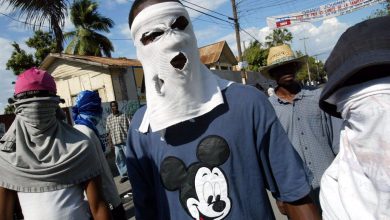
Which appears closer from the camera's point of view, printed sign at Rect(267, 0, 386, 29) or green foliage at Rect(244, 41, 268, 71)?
printed sign at Rect(267, 0, 386, 29)

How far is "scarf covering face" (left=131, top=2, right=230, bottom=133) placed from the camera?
1.67 meters

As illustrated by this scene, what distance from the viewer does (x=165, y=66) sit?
1719 mm

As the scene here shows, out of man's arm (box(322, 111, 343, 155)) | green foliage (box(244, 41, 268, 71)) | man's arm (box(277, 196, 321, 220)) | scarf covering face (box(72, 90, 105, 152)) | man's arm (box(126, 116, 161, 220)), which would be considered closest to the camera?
man's arm (box(277, 196, 321, 220))

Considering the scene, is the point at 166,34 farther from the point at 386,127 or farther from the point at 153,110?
the point at 386,127

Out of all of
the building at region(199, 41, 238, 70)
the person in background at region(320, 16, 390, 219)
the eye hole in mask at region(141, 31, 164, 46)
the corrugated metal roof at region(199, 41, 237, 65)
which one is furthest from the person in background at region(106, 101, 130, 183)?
the corrugated metal roof at region(199, 41, 237, 65)

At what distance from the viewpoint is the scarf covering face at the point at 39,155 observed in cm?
211

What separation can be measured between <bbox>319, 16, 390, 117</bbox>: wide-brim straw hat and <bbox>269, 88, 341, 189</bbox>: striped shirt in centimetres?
190

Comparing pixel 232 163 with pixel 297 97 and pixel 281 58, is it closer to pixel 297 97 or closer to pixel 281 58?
pixel 297 97

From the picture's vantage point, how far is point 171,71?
1711 millimetres

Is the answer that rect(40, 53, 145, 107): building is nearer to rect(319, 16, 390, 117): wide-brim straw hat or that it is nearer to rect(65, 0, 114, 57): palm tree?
rect(65, 0, 114, 57): palm tree

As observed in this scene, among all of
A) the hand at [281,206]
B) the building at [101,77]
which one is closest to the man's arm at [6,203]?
the hand at [281,206]

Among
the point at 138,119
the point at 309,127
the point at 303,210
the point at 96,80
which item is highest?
the point at 96,80

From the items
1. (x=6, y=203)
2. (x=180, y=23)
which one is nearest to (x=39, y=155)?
(x=6, y=203)

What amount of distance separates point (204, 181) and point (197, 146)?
0.47ft
